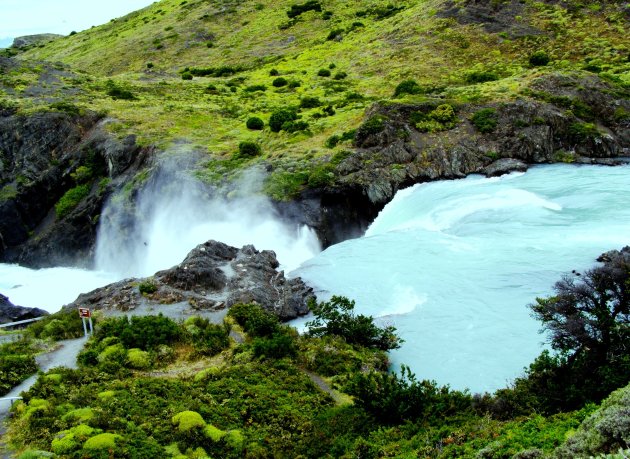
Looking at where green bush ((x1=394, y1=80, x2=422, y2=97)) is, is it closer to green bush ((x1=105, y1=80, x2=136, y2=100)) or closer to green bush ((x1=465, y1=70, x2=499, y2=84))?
green bush ((x1=465, y1=70, x2=499, y2=84))

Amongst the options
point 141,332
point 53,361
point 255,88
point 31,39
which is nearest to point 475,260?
point 141,332

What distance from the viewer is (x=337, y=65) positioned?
7100cm

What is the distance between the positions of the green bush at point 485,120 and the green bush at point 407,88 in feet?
30.5

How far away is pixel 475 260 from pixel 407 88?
97.7ft

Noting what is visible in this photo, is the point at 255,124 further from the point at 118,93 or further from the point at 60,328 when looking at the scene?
the point at 60,328

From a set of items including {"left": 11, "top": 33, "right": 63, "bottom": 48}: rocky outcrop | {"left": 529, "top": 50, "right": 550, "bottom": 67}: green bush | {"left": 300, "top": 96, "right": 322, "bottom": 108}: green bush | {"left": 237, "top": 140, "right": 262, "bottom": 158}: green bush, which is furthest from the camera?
{"left": 11, "top": 33, "right": 63, "bottom": 48}: rocky outcrop

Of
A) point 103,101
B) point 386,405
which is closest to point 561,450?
point 386,405

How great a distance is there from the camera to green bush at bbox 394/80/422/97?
53.6 meters

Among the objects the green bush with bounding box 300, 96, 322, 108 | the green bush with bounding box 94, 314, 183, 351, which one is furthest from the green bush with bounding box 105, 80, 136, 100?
the green bush with bounding box 94, 314, 183, 351

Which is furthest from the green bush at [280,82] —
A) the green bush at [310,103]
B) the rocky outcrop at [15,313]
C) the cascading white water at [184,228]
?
the rocky outcrop at [15,313]

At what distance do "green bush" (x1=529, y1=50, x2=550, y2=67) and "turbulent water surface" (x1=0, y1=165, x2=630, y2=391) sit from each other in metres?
22.5

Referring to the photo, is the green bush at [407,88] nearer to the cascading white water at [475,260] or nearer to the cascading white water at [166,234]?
the cascading white water at [475,260]

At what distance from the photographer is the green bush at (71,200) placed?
158 feet

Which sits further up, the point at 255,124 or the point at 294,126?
the point at 255,124
